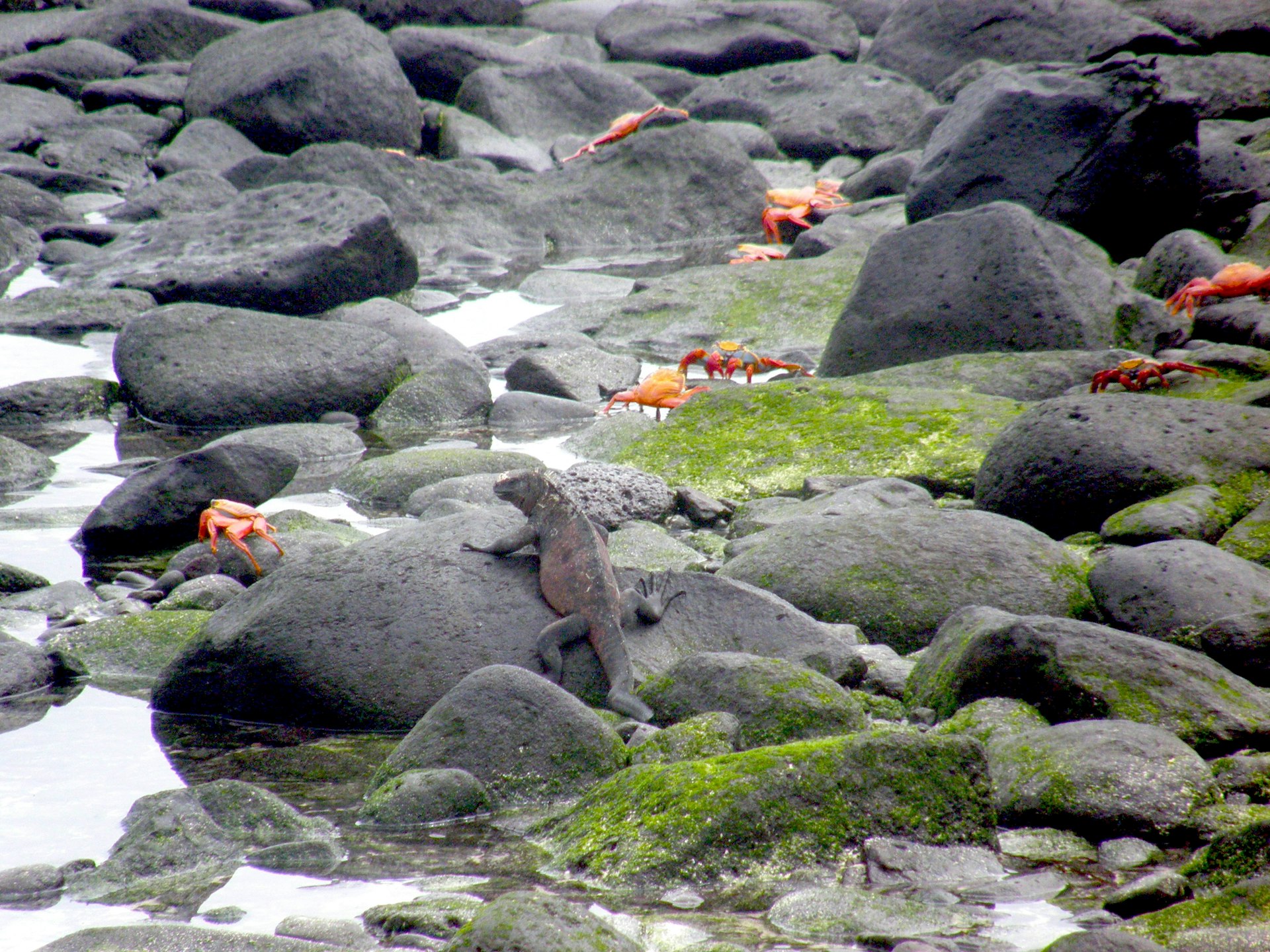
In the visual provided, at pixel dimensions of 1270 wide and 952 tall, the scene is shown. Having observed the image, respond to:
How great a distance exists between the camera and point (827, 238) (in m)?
14.4

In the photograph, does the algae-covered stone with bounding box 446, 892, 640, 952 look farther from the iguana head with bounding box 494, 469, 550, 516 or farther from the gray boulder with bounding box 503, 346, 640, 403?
the gray boulder with bounding box 503, 346, 640, 403

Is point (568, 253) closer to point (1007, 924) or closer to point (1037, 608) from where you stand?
point (1037, 608)

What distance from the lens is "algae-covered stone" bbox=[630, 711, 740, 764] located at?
11.2 feet

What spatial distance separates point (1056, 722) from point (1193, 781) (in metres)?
0.57

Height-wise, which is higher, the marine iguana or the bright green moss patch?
the bright green moss patch

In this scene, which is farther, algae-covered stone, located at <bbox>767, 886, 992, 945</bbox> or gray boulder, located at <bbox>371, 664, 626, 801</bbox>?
gray boulder, located at <bbox>371, 664, 626, 801</bbox>

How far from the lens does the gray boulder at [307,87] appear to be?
725 inches

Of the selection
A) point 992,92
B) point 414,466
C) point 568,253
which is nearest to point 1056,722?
point 414,466

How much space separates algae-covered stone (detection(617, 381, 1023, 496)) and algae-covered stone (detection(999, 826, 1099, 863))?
3.72 m

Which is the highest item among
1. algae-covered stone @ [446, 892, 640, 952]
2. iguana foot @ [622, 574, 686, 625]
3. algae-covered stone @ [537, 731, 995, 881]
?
algae-covered stone @ [446, 892, 640, 952]

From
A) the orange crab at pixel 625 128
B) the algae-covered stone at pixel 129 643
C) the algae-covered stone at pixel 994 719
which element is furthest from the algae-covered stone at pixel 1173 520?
the orange crab at pixel 625 128

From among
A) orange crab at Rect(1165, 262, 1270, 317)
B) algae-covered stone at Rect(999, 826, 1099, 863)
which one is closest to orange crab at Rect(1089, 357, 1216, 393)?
orange crab at Rect(1165, 262, 1270, 317)

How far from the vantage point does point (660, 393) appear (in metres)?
8.98

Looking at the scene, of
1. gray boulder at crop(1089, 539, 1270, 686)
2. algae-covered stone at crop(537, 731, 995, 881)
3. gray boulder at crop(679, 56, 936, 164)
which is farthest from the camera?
gray boulder at crop(679, 56, 936, 164)
